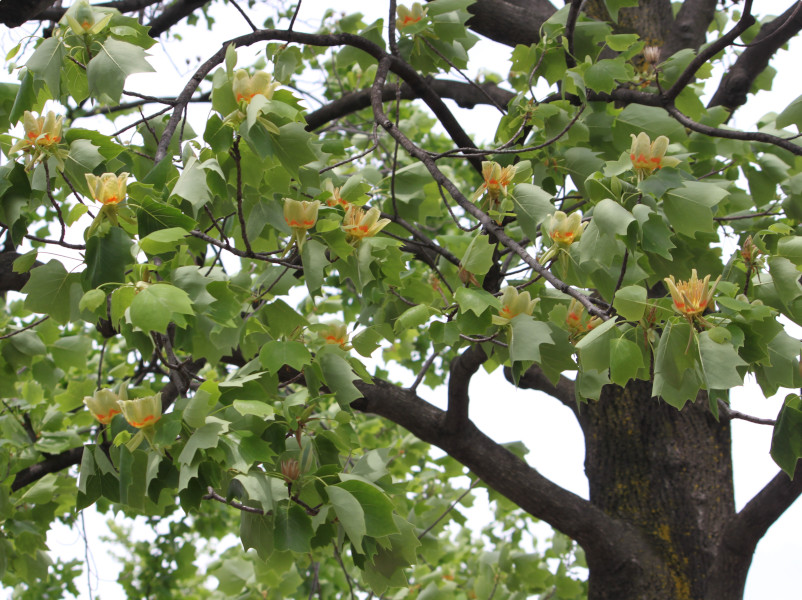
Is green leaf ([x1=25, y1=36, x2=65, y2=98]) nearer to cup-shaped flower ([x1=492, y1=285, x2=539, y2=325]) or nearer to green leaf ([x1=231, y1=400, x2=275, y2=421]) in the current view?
green leaf ([x1=231, y1=400, x2=275, y2=421])

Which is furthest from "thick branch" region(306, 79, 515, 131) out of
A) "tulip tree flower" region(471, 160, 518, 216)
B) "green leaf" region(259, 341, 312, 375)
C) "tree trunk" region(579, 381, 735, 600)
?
"green leaf" region(259, 341, 312, 375)

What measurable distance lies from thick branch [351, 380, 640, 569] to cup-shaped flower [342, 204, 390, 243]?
54.2 inches

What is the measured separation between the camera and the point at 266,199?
202 cm

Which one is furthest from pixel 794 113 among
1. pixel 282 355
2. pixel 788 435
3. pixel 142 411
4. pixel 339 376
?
pixel 142 411

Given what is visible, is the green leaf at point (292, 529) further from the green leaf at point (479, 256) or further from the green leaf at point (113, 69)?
the green leaf at point (113, 69)

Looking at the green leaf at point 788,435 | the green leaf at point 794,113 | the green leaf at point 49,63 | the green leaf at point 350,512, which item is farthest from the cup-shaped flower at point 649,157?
the green leaf at point 49,63

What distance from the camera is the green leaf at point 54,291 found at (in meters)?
1.90

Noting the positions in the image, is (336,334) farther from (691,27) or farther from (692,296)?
(691,27)

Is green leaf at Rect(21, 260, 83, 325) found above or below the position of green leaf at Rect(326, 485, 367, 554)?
above

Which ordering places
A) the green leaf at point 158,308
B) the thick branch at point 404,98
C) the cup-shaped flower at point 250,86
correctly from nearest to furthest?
the green leaf at point 158,308 < the cup-shaped flower at point 250,86 < the thick branch at point 404,98

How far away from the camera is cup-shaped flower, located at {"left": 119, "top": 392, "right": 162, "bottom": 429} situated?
5.42 feet

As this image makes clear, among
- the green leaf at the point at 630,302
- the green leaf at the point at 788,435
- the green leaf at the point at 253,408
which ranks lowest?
the green leaf at the point at 788,435

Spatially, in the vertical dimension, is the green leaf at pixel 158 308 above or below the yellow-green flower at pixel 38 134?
below

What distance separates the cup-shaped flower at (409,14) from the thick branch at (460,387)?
1.25 m
